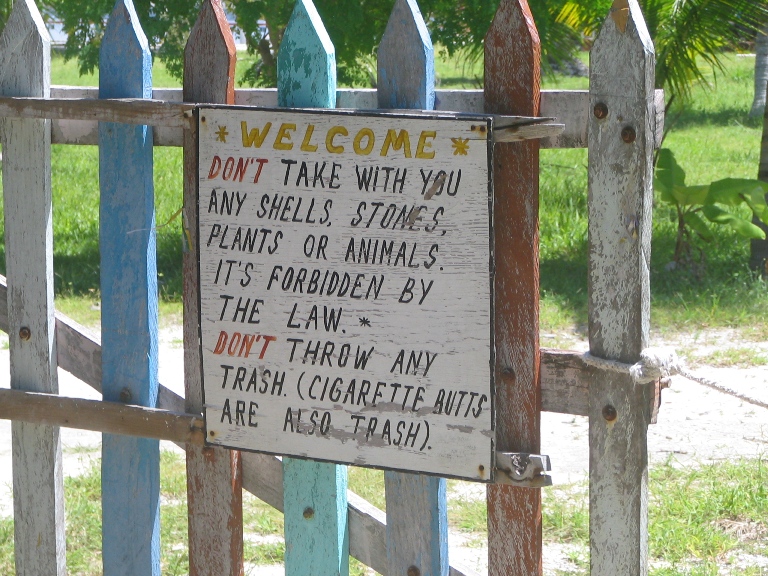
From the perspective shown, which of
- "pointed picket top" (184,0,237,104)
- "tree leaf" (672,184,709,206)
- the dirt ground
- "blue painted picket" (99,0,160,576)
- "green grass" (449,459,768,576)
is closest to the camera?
"pointed picket top" (184,0,237,104)

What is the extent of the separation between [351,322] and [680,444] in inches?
112

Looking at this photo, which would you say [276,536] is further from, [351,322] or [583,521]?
[351,322]

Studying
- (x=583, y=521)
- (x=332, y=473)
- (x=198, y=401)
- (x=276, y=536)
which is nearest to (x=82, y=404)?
(x=198, y=401)

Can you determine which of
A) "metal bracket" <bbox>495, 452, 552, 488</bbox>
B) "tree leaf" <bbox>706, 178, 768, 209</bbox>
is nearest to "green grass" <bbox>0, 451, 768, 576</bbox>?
"metal bracket" <bbox>495, 452, 552, 488</bbox>

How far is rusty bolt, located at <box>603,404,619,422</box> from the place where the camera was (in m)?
2.11

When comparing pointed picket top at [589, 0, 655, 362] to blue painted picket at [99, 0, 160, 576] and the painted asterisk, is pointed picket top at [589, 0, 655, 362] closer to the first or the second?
the painted asterisk

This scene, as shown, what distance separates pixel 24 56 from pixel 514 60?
1.25 meters

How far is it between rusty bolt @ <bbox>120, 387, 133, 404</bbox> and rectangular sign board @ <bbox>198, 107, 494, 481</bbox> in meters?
0.28

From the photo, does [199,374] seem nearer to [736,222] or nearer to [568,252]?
[736,222]

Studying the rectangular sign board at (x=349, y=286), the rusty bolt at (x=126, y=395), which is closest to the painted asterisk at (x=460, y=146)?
the rectangular sign board at (x=349, y=286)

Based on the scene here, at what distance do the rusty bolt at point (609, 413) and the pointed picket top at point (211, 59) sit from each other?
1.08 metres

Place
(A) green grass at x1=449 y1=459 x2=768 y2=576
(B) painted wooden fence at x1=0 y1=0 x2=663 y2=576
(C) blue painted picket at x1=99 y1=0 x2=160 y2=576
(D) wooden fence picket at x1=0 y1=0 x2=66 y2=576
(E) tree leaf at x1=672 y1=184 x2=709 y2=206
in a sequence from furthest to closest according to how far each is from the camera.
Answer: (E) tree leaf at x1=672 y1=184 x2=709 y2=206
(A) green grass at x1=449 y1=459 x2=768 y2=576
(D) wooden fence picket at x1=0 y1=0 x2=66 y2=576
(C) blue painted picket at x1=99 y1=0 x2=160 y2=576
(B) painted wooden fence at x1=0 y1=0 x2=663 y2=576

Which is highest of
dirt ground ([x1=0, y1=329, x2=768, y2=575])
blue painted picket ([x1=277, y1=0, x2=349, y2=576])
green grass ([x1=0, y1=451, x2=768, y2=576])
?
blue painted picket ([x1=277, y1=0, x2=349, y2=576])

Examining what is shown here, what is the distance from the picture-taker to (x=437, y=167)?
2.08 m
